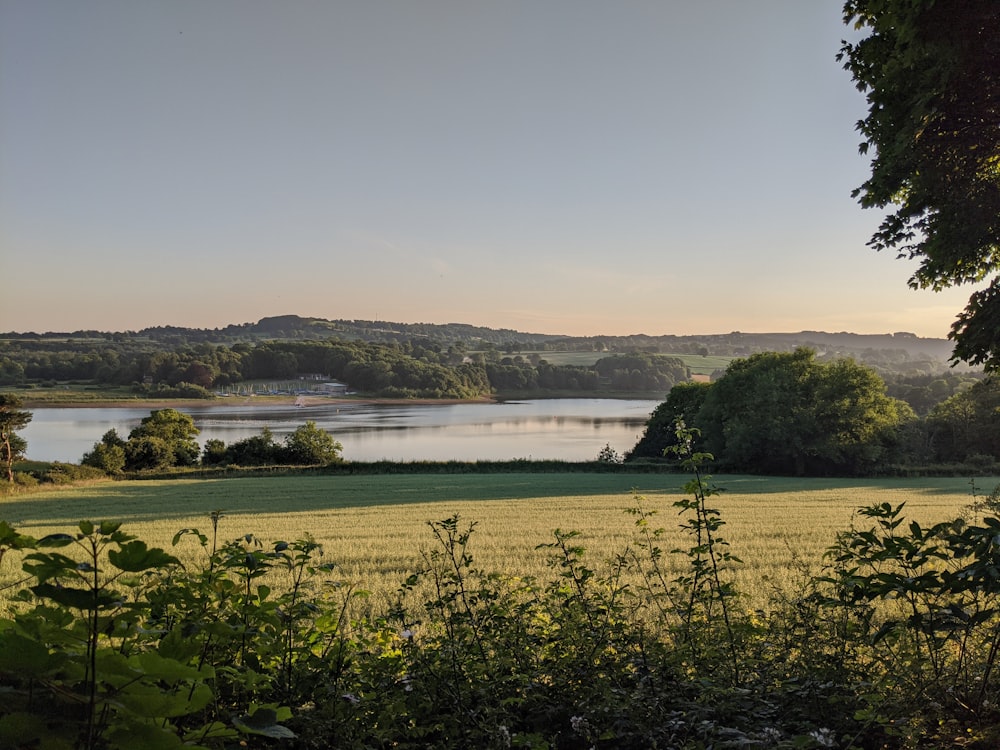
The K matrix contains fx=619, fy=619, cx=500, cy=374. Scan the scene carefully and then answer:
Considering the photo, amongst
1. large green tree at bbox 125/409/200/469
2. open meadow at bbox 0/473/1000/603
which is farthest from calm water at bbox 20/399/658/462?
open meadow at bbox 0/473/1000/603

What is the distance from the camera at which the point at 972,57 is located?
5.83m

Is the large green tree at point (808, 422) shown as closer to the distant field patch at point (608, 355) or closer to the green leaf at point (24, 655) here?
the green leaf at point (24, 655)

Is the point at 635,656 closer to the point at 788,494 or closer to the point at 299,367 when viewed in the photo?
the point at 788,494

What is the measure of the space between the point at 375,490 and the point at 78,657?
30277 millimetres

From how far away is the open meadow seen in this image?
13039 millimetres

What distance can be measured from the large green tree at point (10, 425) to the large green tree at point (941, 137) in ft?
134

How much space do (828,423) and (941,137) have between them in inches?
1611

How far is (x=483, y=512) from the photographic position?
22.7m

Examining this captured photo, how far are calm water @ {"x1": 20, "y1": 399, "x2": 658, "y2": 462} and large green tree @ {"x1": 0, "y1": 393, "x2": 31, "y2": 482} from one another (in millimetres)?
10840

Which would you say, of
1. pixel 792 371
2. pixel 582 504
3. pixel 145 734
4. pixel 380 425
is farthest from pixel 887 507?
pixel 380 425

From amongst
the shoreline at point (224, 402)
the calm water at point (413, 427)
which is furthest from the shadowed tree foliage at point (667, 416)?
the shoreline at point (224, 402)

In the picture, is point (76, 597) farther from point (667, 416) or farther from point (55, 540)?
point (667, 416)

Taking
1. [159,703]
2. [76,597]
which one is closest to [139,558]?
[76,597]

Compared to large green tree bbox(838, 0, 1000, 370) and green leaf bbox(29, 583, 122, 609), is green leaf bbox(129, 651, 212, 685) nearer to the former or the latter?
green leaf bbox(29, 583, 122, 609)
